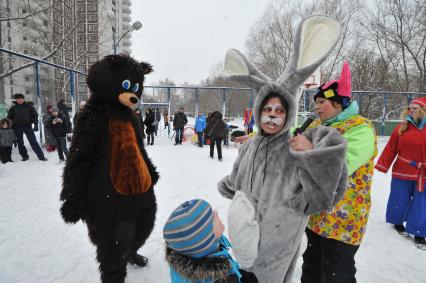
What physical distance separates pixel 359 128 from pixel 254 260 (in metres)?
1.08

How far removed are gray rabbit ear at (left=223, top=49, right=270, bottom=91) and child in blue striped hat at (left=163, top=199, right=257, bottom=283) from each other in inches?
34.0

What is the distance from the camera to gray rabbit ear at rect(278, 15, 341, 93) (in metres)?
1.49

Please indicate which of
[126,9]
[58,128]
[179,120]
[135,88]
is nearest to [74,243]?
[135,88]

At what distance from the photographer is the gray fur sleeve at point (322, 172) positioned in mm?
1273

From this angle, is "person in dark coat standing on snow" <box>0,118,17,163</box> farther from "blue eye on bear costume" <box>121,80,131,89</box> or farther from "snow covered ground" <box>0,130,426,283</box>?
"blue eye on bear costume" <box>121,80,131,89</box>

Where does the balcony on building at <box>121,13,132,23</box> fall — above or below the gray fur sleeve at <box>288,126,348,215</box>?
above

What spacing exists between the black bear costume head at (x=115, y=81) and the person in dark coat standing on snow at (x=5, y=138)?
639 cm

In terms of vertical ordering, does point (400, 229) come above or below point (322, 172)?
below

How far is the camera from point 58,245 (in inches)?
125

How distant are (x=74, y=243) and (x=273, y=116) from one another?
3056 millimetres

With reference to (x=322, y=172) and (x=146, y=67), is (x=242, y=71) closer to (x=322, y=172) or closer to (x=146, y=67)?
(x=322, y=172)

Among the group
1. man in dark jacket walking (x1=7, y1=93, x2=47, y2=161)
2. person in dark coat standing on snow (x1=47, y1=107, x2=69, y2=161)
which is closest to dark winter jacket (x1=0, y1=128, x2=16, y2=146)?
man in dark jacket walking (x1=7, y1=93, x2=47, y2=161)

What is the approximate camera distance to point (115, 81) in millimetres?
2117

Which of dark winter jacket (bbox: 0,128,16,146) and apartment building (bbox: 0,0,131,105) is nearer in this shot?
dark winter jacket (bbox: 0,128,16,146)
